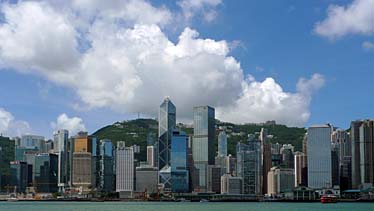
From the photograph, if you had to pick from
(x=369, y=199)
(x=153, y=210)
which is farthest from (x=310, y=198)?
(x=153, y=210)

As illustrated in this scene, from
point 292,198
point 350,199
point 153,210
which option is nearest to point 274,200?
point 292,198

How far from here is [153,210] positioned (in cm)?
11419

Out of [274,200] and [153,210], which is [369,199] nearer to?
[274,200]

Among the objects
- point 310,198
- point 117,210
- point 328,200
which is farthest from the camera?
point 310,198

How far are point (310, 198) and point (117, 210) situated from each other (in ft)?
303

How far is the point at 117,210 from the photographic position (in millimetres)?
110188

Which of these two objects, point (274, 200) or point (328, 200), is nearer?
point (328, 200)

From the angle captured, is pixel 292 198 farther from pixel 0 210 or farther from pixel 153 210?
pixel 0 210

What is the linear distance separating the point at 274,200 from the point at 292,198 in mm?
7191

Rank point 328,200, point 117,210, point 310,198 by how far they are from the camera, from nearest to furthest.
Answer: point 117,210
point 328,200
point 310,198

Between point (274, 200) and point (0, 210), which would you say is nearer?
point (0, 210)

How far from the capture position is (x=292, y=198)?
632 ft

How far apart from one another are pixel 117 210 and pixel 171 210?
9.20 m

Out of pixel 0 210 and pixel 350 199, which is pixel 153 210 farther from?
pixel 350 199
